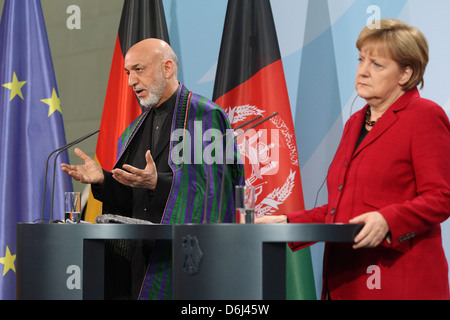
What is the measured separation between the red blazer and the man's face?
4.49ft

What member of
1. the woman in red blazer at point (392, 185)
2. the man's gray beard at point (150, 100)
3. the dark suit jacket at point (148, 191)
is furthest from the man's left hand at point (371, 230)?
the man's gray beard at point (150, 100)

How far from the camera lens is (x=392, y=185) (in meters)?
1.73

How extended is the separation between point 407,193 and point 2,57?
3022 millimetres

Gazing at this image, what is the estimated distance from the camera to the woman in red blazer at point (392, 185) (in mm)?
Answer: 1625

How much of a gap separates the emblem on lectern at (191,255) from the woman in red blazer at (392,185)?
1.13ft

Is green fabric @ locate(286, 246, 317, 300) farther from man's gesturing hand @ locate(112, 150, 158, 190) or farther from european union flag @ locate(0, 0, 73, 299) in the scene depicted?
european union flag @ locate(0, 0, 73, 299)

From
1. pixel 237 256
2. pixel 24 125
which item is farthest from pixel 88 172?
pixel 24 125

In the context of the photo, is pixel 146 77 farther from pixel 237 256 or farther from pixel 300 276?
pixel 237 256

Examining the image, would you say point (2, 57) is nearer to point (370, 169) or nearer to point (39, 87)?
point (39, 87)

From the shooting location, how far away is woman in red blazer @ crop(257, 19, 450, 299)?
5.33ft

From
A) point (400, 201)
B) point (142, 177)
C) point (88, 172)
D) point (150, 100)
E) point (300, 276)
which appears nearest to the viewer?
point (400, 201)

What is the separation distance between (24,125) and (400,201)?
277 cm

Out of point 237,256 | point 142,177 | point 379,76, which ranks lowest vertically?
point 237,256

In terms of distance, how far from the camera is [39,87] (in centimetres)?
388
